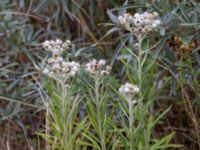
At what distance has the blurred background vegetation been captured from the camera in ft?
7.30

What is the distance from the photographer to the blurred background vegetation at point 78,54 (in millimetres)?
2225

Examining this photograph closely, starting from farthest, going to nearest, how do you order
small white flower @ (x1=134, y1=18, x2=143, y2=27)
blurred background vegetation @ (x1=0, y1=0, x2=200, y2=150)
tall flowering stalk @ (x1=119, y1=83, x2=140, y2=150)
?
blurred background vegetation @ (x1=0, y1=0, x2=200, y2=150), small white flower @ (x1=134, y1=18, x2=143, y2=27), tall flowering stalk @ (x1=119, y1=83, x2=140, y2=150)

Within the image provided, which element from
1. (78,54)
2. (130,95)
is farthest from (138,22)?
(78,54)

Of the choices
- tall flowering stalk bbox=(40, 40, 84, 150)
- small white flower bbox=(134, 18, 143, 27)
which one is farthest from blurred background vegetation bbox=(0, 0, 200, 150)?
tall flowering stalk bbox=(40, 40, 84, 150)

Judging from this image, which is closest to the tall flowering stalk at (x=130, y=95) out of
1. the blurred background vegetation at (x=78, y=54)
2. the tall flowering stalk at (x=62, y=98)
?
the tall flowering stalk at (x=62, y=98)

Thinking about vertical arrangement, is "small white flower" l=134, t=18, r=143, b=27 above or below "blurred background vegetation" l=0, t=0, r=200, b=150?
above

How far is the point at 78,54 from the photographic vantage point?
2.62 metres

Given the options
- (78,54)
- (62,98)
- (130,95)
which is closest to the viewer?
(130,95)

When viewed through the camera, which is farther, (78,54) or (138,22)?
(78,54)

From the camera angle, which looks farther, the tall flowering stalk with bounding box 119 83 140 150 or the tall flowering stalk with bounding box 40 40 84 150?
the tall flowering stalk with bounding box 40 40 84 150

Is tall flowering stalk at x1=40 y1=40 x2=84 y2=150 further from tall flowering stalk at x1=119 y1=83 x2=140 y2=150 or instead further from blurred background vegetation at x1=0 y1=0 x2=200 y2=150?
blurred background vegetation at x1=0 y1=0 x2=200 y2=150

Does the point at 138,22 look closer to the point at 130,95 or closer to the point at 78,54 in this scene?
the point at 130,95

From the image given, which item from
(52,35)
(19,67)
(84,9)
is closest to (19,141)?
(19,67)

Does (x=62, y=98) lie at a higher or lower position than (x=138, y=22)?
lower
